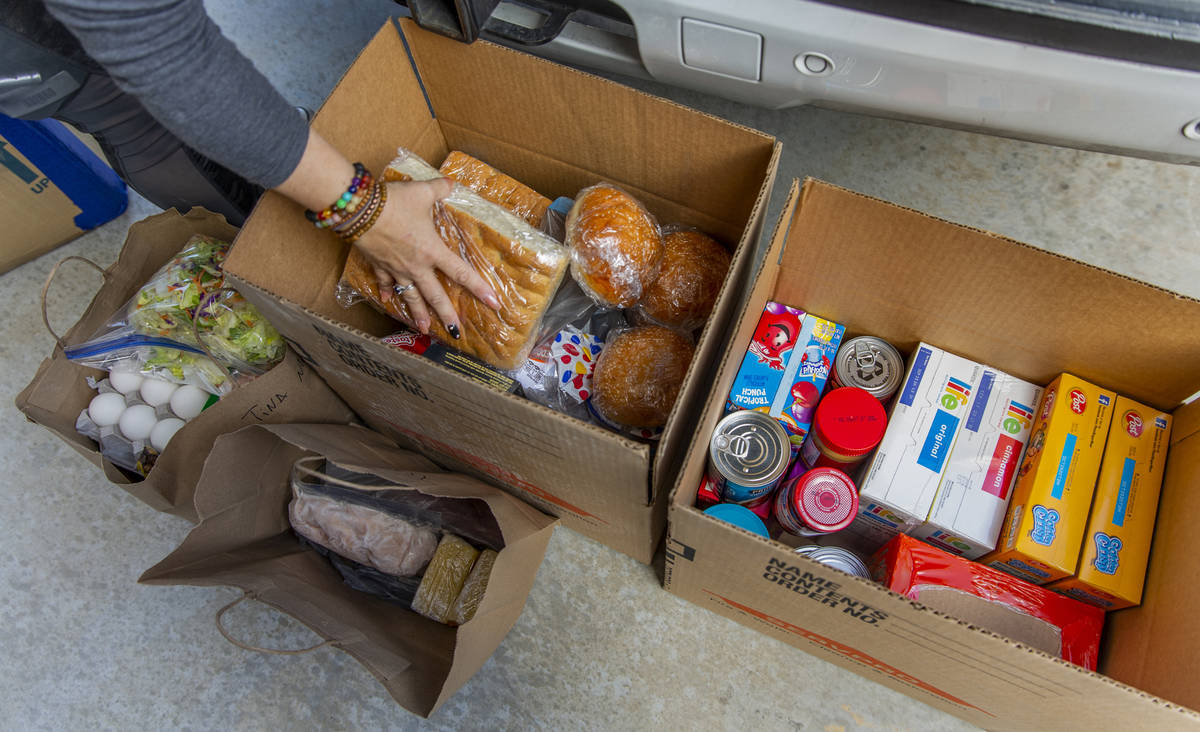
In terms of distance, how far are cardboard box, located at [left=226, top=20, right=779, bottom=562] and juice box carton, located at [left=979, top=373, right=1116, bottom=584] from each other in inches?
24.8

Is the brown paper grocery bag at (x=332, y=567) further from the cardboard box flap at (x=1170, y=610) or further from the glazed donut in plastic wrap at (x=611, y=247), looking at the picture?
the cardboard box flap at (x=1170, y=610)

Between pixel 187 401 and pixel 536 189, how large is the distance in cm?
93

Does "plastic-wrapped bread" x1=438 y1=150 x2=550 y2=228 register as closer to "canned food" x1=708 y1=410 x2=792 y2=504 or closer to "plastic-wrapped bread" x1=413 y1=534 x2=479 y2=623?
"canned food" x1=708 y1=410 x2=792 y2=504

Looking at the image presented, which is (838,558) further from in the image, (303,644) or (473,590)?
(303,644)

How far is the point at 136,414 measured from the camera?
1.45 m

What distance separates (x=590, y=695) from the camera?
152 cm

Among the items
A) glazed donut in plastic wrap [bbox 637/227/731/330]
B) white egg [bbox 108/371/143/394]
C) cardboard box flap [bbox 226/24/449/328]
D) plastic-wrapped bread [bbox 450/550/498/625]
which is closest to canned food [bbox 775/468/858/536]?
glazed donut in plastic wrap [bbox 637/227/731/330]

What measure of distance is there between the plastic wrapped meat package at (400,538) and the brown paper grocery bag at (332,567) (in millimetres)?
40

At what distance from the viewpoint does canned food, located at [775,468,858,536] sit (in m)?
1.22

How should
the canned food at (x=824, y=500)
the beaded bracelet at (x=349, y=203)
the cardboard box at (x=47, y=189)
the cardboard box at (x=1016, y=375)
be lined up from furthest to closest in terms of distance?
1. the cardboard box at (x=47, y=189)
2. the canned food at (x=824, y=500)
3. the beaded bracelet at (x=349, y=203)
4. the cardboard box at (x=1016, y=375)

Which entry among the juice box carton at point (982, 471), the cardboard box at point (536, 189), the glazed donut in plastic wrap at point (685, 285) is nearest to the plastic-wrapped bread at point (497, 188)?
the cardboard box at point (536, 189)

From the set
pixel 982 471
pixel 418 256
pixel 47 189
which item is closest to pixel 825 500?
pixel 982 471

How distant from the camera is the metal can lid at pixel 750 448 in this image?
1.27 m

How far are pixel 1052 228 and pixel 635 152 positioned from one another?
4.36ft
